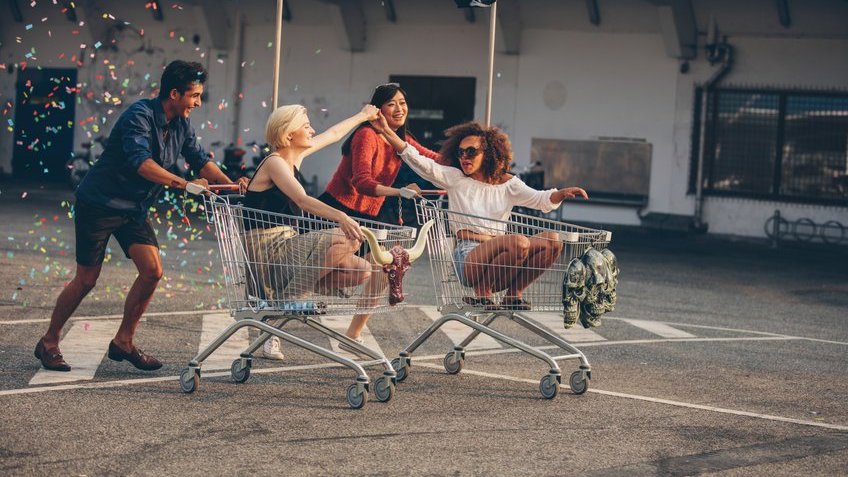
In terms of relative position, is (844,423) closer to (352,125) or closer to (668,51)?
(352,125)

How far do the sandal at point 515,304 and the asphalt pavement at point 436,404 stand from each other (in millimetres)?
541

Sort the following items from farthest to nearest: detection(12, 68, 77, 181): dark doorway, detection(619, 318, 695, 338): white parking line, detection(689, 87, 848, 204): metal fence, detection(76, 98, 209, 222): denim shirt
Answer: detection(12, 68, 77, 181): dark doorway → detection(689, 87, 848, 204): metal fence → detection(619, 318, 695, 338): white parking line → detection(76, 98, 209, 222): denim shirt

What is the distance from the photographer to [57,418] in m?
6.50

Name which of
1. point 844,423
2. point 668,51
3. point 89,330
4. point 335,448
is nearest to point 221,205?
point 335,448

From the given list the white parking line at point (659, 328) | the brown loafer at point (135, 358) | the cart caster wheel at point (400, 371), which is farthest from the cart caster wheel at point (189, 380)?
the white parking line at point (659, 328)

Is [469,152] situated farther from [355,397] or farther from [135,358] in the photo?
[135,358]

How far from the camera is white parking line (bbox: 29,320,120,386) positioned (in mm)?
7594

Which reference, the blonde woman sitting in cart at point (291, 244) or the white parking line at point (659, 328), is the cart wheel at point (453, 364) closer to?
the blonde woman sitting in cart at point (291, 244)

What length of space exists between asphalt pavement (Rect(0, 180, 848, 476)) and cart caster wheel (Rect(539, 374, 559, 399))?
7 cm

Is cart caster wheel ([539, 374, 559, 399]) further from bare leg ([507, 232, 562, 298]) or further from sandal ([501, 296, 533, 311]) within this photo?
bare leg ([507, 232, 562, 298])

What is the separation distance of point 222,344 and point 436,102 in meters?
19.5

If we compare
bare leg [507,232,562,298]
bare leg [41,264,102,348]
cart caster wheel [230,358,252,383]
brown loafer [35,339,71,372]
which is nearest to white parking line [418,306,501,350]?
bare leg [507,232,562,298]

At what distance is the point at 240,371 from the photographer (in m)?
7.72

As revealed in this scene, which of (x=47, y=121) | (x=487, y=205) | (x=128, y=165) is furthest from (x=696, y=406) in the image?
(x=47, y=121)
